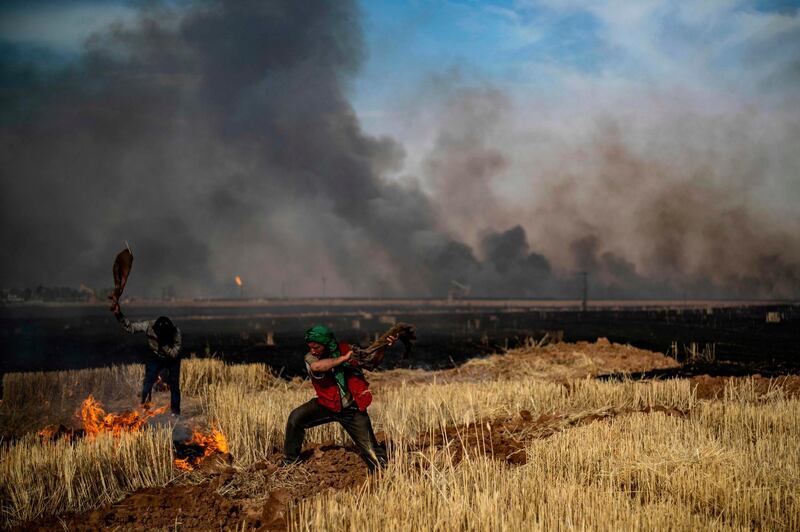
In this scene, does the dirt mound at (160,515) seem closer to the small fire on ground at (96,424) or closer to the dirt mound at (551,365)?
the small fire on ground at (96,424)

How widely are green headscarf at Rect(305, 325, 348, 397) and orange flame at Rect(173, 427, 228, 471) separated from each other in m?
2.49

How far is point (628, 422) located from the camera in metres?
8.30

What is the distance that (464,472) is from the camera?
573 centimetres

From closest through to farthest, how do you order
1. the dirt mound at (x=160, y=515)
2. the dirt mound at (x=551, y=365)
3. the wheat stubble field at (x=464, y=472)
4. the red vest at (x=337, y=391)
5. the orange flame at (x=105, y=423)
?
the wheat stubble field at (x=464, y=472), the dirt mound at (x=160, y=515), the red vest at (x=337, y=391), the orange flame at (x=105, y=423), the dirt mound at (x=551, y=365)

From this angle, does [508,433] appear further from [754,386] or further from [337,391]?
[754,386]

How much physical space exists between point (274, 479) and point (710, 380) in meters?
9.94

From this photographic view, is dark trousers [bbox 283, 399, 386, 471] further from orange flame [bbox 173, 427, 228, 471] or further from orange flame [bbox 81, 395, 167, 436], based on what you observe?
orange flame [bbox 81, 395, 167, 436]

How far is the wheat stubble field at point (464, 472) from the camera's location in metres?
5.10

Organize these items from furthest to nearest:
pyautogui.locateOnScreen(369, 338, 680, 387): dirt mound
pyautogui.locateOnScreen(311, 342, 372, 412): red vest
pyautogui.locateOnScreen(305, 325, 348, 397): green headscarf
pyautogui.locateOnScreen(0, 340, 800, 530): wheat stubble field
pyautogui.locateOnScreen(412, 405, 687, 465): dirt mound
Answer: pyautogui.locateOnScreen(369, 338, 680, 387): dirt mound, pyautogui.locateOnScreen(412, 405, 687, 465): dirt mound, pyautogui.locateOnScreen(311, 342, 372, 412): red vest, pyautogui.locateOnScreen(305, 325, 348, 397): green headscarf, pyautogui.locateOnScreen(0, 340, 800, 530): wheat stubble field

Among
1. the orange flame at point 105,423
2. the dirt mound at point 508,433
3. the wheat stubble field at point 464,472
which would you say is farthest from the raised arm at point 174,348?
the dirt mound at point 508,433

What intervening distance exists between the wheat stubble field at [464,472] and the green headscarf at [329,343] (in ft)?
3.37

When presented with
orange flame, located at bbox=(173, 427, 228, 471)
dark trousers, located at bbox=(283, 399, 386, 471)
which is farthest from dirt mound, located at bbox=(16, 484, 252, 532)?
orange flame, located at bbox=(173, 427, 228, 471)

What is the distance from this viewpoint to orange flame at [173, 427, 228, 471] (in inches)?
305

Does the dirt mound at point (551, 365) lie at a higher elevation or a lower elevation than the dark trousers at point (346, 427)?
lower
